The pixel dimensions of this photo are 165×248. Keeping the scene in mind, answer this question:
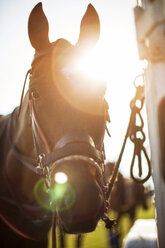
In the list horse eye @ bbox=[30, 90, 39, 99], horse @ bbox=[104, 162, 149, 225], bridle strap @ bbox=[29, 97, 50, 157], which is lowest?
horse @ bbox=[104, 162, 149, 225]

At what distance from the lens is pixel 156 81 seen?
4.81ft

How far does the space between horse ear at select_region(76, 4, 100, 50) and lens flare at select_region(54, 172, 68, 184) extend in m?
1.28

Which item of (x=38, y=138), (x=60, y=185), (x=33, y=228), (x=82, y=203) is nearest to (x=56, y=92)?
(x=38, y=138)

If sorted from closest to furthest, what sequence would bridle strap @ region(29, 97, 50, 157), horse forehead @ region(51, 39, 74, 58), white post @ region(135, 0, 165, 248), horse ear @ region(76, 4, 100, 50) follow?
1. white post @ region(135, 0, 165, 248)
2. bridle strap @ region(29, 97, 50, 157)
3. horse forehead @ region(51, 39, 74, 58)
4. horse ear @ region(76, 4, 100, 50)

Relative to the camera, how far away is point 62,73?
198 cm

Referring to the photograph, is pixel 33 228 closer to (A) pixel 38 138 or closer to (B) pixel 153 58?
(A) pixel 38 138

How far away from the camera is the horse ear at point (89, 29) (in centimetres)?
237

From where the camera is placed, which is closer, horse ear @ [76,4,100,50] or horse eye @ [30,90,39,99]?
horse eye @ [30,90,39,99]

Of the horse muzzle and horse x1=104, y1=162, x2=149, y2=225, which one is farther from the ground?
the horse muzzle

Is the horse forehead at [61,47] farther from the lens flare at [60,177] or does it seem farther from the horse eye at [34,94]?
the lens flare at [60,177]

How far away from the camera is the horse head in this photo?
5.11 ft

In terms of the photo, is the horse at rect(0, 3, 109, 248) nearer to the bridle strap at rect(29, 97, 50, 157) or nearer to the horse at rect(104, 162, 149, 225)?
the bridle strap at rect(29, 97, 50, 157)

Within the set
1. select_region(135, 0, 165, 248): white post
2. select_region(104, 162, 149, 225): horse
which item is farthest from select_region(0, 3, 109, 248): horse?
select_region(104, 162, 149, 225): horse

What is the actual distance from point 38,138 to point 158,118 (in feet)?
3.29
